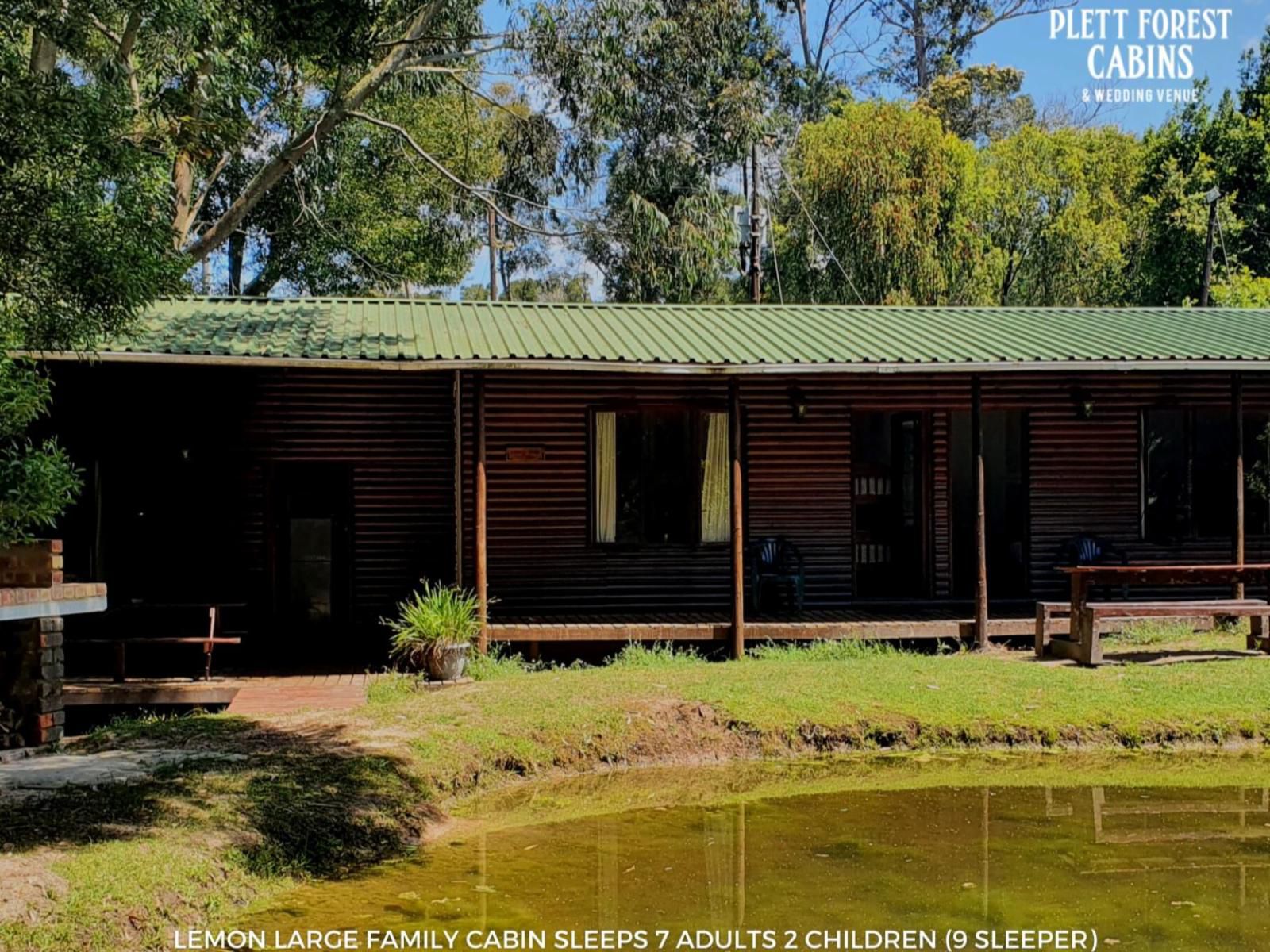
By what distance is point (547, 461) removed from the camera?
13.9 m

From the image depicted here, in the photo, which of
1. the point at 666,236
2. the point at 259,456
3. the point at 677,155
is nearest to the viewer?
the point at 259,456

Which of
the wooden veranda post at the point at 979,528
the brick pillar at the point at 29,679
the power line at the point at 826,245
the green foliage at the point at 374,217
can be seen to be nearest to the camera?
the brick pillar at the point at 29,679

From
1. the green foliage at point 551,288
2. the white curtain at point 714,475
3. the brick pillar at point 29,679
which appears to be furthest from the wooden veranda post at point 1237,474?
the green foliage at point 551,288

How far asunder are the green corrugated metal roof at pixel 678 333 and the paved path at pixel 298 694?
9.29ft

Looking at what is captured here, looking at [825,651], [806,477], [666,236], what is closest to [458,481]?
[825,651]

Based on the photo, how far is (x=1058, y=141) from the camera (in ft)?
99.0

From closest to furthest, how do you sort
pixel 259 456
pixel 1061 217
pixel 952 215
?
1. pixel 259 456
2. pixel 952 215
3. pixel 1061 217

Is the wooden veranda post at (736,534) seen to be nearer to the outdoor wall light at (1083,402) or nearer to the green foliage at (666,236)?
the outdoor wall light at (1083,402)

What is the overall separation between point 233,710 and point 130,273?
4.08 metres

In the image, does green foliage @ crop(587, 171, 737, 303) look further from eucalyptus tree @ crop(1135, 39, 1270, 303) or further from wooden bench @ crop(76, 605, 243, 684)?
wooden bench @ crop(76, 605, 243, 684)

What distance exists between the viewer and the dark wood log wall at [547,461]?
13.2 metres

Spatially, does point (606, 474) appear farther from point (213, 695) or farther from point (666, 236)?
point (666, 236)

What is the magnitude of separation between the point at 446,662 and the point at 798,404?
5074mm

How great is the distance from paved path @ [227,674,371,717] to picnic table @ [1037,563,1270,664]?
6.32 metres
